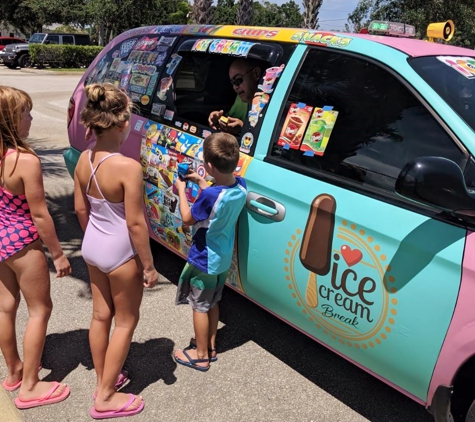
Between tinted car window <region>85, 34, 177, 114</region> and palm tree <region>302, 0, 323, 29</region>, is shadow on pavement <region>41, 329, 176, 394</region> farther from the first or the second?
palm tree <region>302, 0, 323, 29</region>

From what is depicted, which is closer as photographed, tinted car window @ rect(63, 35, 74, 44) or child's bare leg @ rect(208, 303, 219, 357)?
child's bare leg @ rect(208, 303, 219, 357)

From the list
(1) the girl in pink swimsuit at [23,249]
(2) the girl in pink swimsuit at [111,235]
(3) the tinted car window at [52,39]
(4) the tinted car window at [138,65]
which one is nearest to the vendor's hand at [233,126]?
(4) the tinted car window at [138,65]

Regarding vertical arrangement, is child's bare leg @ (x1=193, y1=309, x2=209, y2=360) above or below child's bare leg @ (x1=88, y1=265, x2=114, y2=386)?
below

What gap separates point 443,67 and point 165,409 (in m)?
2.25

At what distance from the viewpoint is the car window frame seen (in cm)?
204

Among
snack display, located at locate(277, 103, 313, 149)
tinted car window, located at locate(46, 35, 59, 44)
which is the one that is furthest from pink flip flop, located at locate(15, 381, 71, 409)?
tinted car window, located at locate(46, 35, 59, 44)

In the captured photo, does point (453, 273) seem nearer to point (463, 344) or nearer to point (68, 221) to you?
point (463, 344)

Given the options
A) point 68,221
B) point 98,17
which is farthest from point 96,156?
point 98,17

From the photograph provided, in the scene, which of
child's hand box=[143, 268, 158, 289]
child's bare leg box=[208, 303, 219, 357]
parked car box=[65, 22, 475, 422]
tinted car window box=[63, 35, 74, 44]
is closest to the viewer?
parked car box=[65, 22, 475, 422]

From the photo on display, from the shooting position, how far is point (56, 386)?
2664 mm

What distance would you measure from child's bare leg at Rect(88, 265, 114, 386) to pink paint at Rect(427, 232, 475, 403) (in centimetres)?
158

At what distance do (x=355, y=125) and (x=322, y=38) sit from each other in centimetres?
59

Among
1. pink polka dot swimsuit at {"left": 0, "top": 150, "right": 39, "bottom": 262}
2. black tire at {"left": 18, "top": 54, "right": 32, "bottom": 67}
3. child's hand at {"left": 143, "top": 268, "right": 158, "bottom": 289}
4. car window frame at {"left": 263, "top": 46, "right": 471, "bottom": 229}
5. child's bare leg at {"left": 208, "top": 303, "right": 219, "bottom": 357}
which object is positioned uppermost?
car window frame at {"left": 263, "top": 46, "right": 471, "bottom": 229}

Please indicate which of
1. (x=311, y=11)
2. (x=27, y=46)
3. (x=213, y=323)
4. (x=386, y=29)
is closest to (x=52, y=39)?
(x=27, y=46)
